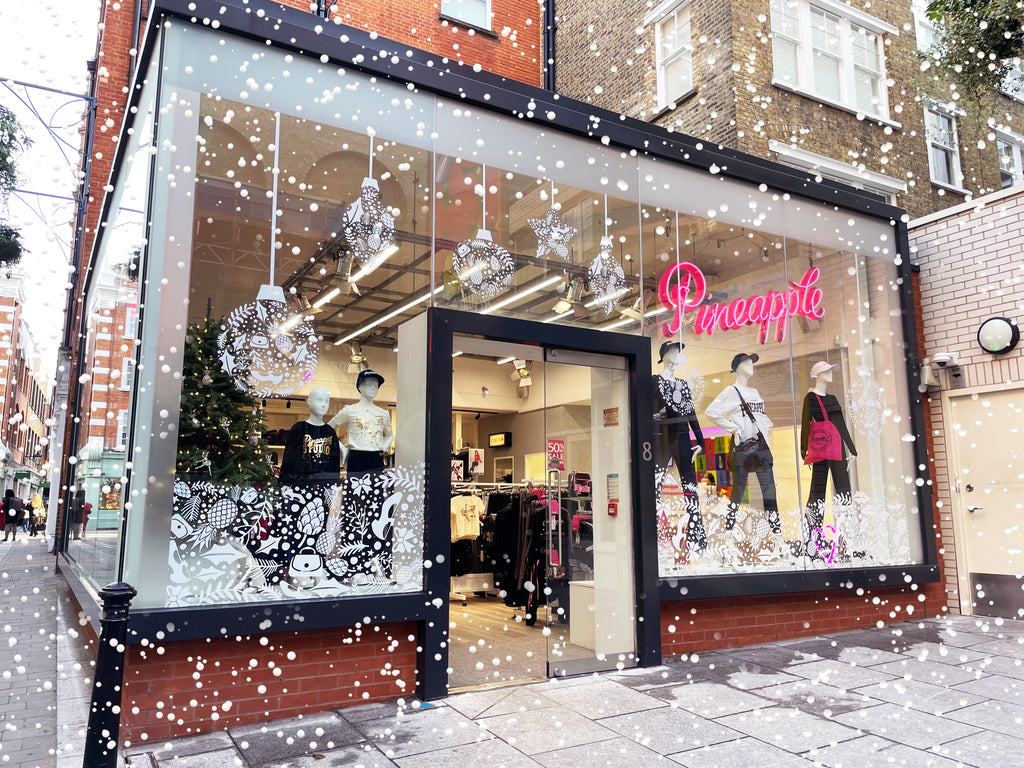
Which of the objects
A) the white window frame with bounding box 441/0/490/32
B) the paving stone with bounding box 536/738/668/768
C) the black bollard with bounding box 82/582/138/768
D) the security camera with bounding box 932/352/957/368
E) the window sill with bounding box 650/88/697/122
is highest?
the white window frame with bounding box 441/0/490/32

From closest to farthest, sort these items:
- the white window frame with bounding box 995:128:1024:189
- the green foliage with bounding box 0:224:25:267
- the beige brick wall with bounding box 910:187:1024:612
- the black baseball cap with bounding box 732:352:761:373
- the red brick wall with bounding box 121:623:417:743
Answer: the red brick wall with bounding box 121:623:417:743 < the black baseball cap with bounding box 732:352:761:373 < the beige brick wall with bounding box 910:187:1024:612 < the green foliage with bounding box 0:224:25:267 < the white window frame with bounding box 995:128:1024:189

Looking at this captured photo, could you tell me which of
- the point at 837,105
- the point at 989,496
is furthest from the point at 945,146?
the point at 989,496

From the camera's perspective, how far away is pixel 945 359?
8.03 meters

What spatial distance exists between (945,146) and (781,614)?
34.7 feet

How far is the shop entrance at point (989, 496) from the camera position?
7.47 m

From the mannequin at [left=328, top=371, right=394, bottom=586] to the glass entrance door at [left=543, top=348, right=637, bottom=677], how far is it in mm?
1424

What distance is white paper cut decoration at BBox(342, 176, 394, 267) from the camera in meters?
5.14

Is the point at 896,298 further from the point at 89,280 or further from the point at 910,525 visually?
the point at 89,280

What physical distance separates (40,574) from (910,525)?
13353 mm

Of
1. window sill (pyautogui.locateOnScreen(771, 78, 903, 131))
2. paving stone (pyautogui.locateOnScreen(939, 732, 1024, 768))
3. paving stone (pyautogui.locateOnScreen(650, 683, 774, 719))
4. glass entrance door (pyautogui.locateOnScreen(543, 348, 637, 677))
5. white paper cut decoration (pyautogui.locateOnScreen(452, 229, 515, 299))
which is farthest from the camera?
window sill (pyautogui.locateOnScreen(771, 78, 903, 131))

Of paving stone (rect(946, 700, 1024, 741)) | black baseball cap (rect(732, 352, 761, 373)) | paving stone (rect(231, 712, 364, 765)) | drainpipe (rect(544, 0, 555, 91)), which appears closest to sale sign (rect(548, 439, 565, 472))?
black baseball cap (rect(732, 352, 761, 373))

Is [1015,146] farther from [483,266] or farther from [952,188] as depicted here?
[483,266]

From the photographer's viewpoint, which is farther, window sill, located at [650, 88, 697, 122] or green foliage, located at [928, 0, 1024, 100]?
window sill, located at [650, 88, 697, 122]

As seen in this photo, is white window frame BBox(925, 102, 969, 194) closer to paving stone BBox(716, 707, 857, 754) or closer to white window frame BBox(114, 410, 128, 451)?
paving stone BBox(716, 707, 857, 754)
